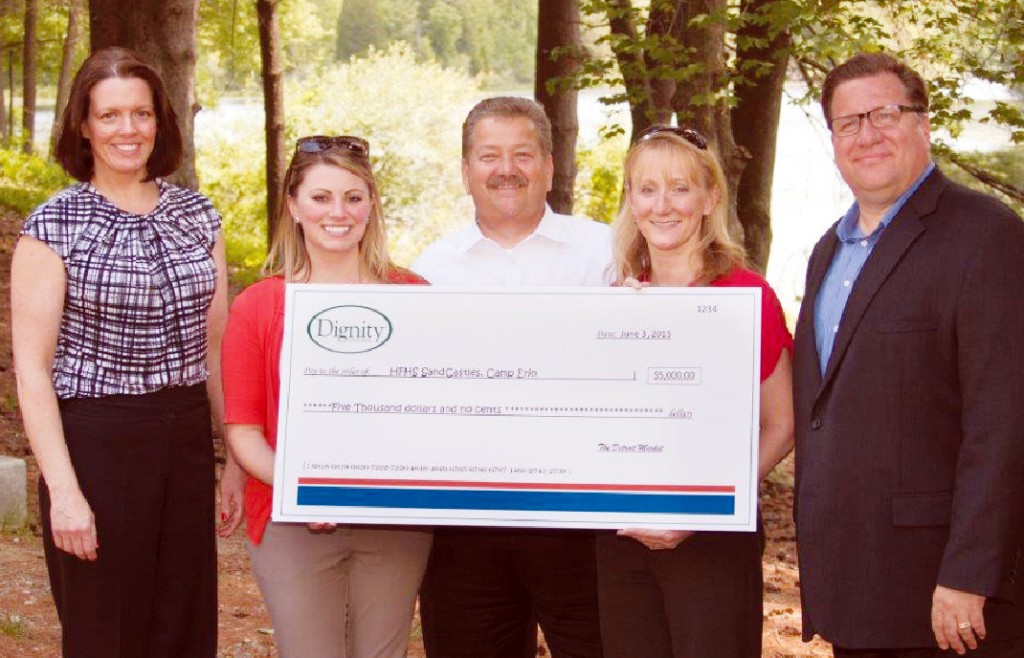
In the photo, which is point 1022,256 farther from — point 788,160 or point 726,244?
point 788,160

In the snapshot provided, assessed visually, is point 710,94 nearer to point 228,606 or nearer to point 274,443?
point 228,606

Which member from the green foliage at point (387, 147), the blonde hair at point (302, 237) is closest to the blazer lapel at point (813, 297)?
the blonde hair at point (302, 237)

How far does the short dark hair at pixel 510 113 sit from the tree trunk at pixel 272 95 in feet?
42.3

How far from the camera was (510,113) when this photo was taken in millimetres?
4465

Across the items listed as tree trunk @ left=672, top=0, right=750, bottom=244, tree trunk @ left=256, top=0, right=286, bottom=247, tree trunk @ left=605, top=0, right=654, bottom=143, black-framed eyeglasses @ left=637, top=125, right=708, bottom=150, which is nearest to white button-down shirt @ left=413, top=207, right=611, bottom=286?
black-framed eyeglasses @ left=637, top=125, right=708, bottom=150

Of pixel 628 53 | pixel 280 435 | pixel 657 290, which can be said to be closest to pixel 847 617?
pixel 657 290

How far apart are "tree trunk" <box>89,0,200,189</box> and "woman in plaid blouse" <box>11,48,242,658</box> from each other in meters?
5.05

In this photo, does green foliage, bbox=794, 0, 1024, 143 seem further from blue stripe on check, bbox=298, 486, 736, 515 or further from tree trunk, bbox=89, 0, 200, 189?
blue stripe on check, bbox=298, 486, 736, 515

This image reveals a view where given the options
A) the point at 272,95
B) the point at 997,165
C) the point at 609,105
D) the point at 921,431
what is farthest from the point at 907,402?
the point at 272,95

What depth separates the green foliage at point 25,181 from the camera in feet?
67.9

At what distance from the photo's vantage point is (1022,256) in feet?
10.7

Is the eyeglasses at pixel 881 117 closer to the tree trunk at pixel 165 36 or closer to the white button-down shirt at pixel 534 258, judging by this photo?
the white button-down shirt at pixel 534 258

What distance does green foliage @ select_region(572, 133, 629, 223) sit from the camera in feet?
90.6

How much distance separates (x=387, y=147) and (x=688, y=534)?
88.8 feet
